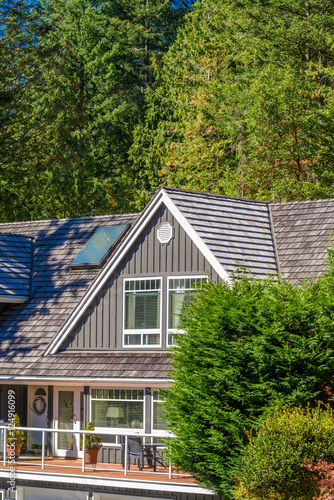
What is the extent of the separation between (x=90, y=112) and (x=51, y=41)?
528 centimetres

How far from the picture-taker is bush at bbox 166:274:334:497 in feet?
61.7

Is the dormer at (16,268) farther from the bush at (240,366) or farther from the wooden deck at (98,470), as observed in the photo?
the bush at (240,366)

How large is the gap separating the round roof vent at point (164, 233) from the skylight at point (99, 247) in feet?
11.9

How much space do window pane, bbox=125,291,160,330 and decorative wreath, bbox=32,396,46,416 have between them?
13.0 feet

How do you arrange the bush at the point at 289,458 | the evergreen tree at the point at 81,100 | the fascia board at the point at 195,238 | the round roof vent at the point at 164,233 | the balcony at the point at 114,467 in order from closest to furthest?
1. the bush at the point at 289,458
2. the balcony at the point at 114,467
3. the fascia board at the point at 195,238
4. the round roof vent at the point at 164,233
5. the evergreen tree at the point at 81,100

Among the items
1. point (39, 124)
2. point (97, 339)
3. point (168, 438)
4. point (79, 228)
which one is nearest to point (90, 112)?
point (39, 124)

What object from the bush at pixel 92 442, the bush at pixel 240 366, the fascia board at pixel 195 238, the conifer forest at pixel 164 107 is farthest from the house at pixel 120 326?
the conifer forest at pixel 164 107

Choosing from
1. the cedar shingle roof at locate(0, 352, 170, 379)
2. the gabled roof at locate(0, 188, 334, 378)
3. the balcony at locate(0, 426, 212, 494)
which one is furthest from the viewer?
the gabled roof at locate(0, 188, 334, 378)

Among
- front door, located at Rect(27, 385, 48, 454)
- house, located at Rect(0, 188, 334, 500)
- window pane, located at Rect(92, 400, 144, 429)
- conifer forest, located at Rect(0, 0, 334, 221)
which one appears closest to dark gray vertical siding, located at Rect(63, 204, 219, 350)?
house, located at Rect(0, 188, 334, 500)

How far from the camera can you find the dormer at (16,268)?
28.8 meters

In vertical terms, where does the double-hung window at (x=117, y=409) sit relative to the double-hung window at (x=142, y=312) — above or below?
below

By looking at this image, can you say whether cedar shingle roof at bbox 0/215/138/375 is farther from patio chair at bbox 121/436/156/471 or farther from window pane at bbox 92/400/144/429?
patio chair at bbox 121/436/156/471

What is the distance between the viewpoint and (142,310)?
83.1 ft

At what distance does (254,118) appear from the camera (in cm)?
3625
